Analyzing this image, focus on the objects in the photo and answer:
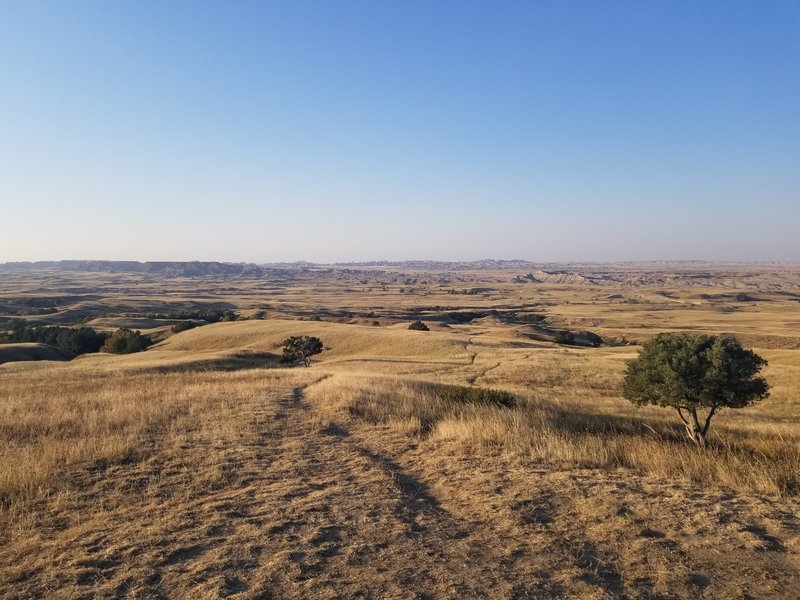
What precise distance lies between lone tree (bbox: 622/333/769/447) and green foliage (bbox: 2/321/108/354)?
63.6 m

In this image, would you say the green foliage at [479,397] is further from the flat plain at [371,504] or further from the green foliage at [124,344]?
the green foliage at [124,344]

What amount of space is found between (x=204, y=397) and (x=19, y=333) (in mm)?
73010

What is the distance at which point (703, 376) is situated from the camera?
1634 cm

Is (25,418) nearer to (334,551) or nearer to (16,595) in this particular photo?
(16,595)

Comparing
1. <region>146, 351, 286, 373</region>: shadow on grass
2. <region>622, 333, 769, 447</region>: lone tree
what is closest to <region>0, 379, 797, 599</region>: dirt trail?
<region>622, 333, 769, 447</region>: lone tree

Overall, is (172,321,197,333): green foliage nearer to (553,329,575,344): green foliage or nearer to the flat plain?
(553,329,575,344): green foliage

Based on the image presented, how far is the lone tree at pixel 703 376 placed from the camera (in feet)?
53.1

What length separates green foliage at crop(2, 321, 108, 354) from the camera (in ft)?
211

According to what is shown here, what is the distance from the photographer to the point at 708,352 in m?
16.5

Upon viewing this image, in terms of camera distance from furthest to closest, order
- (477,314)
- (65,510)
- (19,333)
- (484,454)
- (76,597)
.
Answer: (477,314), (19,333), (484,454), (65,510), (76,597)

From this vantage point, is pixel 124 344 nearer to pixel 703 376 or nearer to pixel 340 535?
pixel 703 376

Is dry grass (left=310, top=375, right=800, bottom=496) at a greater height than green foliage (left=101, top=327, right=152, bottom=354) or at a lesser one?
greater

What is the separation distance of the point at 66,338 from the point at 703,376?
230 ft

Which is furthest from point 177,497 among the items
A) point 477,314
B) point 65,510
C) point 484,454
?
point 477,314
